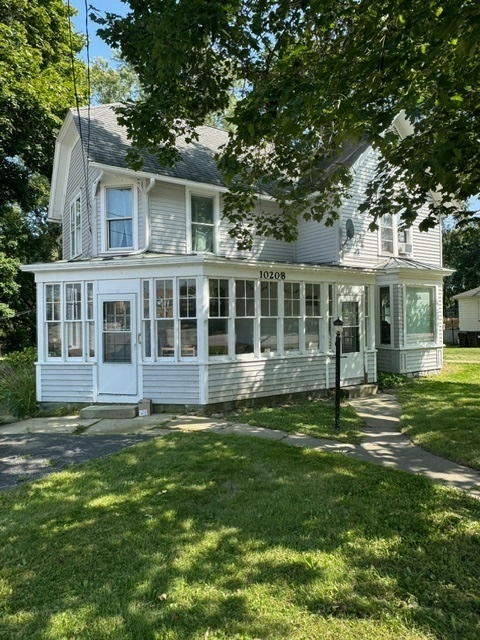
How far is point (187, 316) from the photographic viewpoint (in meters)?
9.01

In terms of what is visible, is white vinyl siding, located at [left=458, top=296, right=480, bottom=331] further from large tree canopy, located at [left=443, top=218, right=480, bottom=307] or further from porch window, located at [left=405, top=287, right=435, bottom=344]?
porch window, located at [left=405, top=287, right=435, bottom=344]

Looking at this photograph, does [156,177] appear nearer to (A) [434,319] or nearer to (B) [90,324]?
(B) [90,324]

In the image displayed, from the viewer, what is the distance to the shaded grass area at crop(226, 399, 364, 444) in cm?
699

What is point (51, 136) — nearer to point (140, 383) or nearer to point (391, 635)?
point (140, 383)

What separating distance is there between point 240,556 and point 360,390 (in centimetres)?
845

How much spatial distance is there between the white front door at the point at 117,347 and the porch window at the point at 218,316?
169 cm

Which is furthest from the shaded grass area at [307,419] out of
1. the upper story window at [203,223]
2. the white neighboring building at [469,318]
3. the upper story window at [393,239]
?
the white neighboring building at [469,318]

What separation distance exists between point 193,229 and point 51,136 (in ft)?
25.5

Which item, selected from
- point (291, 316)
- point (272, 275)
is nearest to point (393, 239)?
point (291, 316)

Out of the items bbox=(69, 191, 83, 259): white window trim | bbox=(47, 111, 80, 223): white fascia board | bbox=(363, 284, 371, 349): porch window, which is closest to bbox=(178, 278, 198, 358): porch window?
bbox=(69, 191, 83, 259): white window trim

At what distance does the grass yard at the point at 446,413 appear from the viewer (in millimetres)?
6047

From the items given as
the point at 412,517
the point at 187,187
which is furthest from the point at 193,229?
the point at 412,517

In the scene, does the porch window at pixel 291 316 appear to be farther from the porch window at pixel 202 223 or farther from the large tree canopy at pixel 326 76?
the large tree canopy at pixel 326 76

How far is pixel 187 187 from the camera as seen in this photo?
11.5 meters
